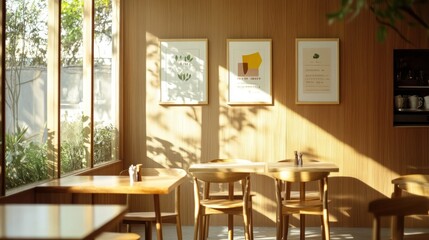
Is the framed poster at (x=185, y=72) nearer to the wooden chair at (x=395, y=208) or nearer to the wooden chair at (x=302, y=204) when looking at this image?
the wooden chair at (x=302, y=204)

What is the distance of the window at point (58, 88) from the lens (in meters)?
5.39

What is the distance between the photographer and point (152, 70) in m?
8.89

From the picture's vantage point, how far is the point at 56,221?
11.2 feet

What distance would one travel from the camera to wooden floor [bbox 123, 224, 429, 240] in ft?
26.3

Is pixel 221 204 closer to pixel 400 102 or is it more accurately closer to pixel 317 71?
pixel 317 71

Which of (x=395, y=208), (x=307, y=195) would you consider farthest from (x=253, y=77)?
(x=395, y=208)

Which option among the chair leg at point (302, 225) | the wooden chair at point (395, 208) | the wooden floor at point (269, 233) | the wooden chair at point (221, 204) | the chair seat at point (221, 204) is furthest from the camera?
the wooden floor at point (269, 233)

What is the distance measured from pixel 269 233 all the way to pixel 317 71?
211cm

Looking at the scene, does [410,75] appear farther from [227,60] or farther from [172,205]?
[172,205]

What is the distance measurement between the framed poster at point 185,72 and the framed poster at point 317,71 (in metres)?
1.20

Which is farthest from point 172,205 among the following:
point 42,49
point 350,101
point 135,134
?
point 42,49

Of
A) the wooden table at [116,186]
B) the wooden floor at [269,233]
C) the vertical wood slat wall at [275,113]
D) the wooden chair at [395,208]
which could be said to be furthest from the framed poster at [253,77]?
the wooden chair at [395,208]

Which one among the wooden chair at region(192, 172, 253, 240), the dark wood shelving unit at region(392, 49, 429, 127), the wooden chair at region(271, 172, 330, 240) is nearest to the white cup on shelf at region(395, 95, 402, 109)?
the dark wood shelving unit at region(392, 49, 429, 127)

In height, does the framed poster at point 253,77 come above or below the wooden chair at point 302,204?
above
